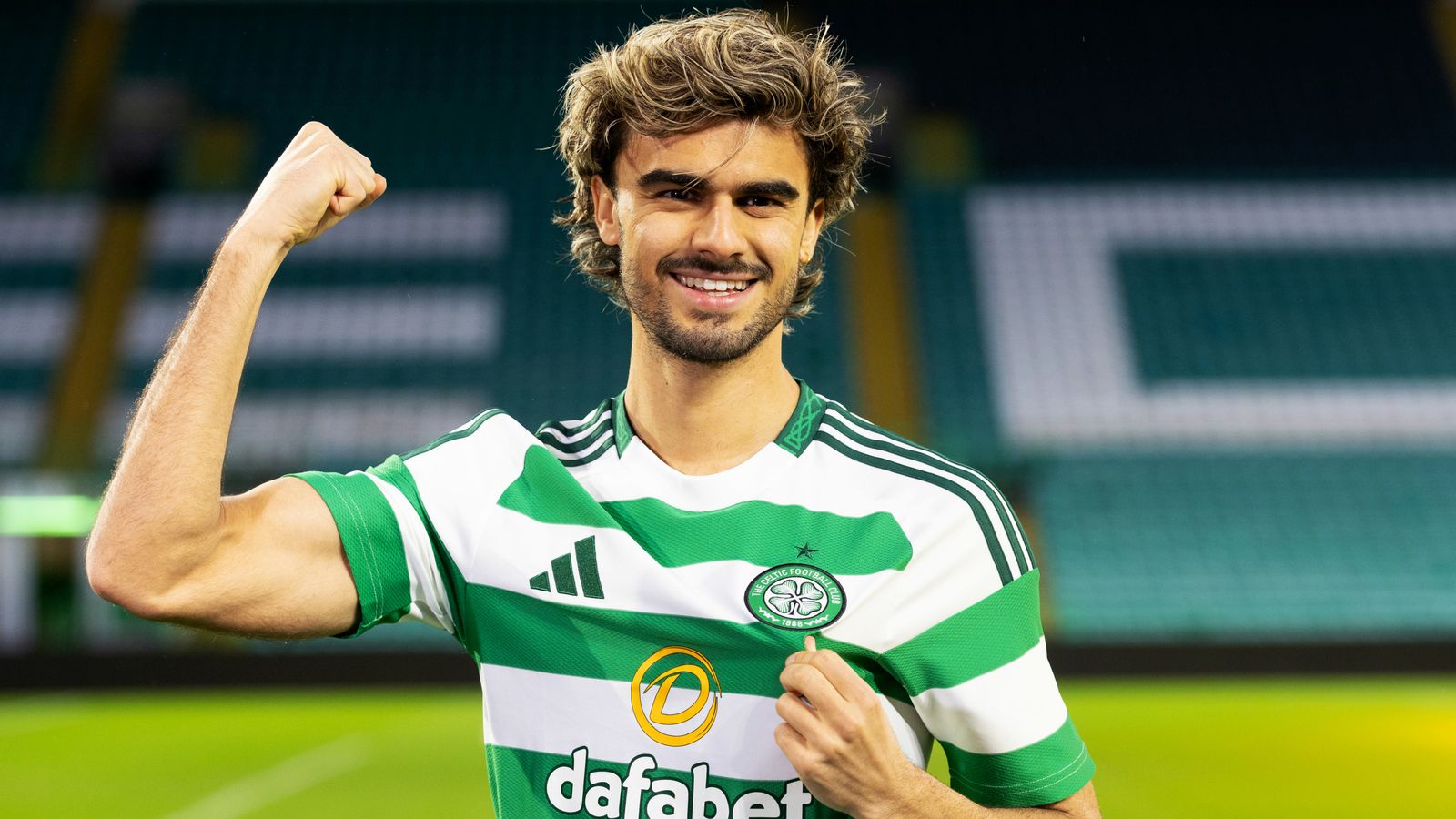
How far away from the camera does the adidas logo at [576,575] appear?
6.16 feet

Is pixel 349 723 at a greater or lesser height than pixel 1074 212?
lesser

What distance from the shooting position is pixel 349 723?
856 cm

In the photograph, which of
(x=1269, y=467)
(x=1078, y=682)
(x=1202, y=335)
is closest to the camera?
(x=1078, y=682)

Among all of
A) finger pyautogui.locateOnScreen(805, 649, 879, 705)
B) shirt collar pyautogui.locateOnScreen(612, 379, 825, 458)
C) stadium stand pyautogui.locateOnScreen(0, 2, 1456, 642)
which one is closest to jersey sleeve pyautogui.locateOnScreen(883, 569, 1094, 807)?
finger pyautogui.locateOnScreen(805, 649, 879, 705)

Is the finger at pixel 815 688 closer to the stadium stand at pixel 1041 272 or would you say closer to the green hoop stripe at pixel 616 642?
the green hoop stripe at pixel 616 642

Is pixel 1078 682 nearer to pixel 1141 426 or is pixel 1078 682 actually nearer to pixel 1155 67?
pixel 1141 426

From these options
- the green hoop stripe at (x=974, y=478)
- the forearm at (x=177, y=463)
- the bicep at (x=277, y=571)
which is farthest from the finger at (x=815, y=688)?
the forearm at (x=177, y=463)

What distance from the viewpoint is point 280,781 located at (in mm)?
6762

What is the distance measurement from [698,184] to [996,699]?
2.59ft

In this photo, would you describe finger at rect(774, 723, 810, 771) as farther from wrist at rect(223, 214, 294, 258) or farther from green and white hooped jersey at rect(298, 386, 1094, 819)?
wrist at rect(223, 214, 294, 258)

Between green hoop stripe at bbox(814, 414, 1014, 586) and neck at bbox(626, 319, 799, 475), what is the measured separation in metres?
0.08

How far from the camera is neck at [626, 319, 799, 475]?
194 cm

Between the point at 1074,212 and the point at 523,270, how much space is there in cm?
576

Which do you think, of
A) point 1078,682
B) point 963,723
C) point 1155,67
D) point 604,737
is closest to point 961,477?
point 963,723
